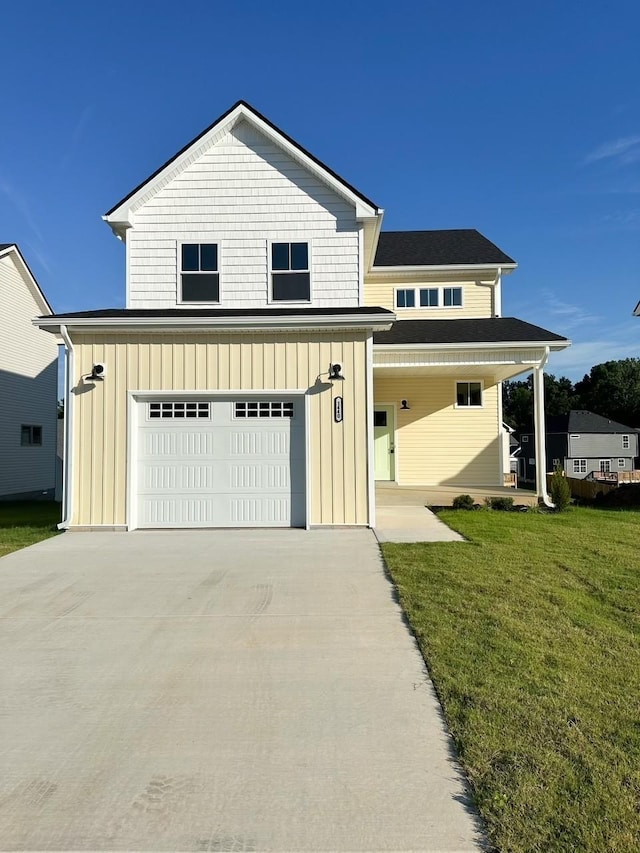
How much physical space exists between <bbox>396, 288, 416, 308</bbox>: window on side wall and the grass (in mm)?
10805

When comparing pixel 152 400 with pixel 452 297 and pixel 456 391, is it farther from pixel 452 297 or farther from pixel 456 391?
pixel 452 297

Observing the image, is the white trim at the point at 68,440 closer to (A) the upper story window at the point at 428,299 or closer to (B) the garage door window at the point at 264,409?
(B) the garage door window at the point at 264,409

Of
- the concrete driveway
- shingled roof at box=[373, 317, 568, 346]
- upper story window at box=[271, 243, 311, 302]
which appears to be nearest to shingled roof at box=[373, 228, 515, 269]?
shingled roof at box=[373, 317, 568, 346]

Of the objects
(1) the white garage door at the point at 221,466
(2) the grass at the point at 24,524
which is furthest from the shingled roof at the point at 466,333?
(2) the grass at the point at 24,524

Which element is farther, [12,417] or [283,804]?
[12,417]

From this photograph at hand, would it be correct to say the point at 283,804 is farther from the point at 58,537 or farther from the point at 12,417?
the point at 12,417

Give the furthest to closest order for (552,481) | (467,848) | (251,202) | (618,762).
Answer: (552,481)
(251,202)
(618,762)
(467,848)

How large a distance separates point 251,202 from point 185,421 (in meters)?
4.70

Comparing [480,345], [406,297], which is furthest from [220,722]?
[406,297]

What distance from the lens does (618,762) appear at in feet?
9.32

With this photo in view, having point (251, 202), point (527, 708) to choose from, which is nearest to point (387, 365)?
point (251, 202)

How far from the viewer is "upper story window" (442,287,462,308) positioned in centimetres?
1664

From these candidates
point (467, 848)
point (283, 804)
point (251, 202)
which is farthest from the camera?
point (251, 202)

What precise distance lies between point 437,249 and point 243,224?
8102 millimetres
